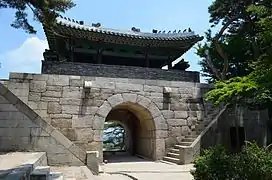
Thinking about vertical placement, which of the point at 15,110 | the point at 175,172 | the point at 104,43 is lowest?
the point at 175,172

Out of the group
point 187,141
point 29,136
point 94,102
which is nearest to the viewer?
point 29,136

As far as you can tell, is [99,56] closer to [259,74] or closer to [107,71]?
[107,71]

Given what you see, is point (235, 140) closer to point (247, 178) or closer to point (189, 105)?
point (189, 105)

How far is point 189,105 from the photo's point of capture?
35.6 ft

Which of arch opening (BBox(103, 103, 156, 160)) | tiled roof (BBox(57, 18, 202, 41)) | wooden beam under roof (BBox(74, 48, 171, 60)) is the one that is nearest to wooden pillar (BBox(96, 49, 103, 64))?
wooden beam under roof (BBox(74, 48, 171, 60))

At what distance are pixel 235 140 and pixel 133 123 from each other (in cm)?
487

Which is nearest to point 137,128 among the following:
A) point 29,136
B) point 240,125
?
point 240,125

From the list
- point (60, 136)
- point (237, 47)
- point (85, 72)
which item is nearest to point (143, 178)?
point (60, 136)

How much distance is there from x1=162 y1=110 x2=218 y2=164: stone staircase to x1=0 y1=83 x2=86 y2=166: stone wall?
329 cm

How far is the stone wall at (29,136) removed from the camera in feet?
24.9

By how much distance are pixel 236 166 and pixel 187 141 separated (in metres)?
5.32

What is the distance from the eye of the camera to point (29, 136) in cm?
766

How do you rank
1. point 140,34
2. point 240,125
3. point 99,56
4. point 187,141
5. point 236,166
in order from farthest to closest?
point 140,34 → point 99,56 → point 240,125 → point 187,141 → point 236,166

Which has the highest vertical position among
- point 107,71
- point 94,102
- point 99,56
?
point 99,56
